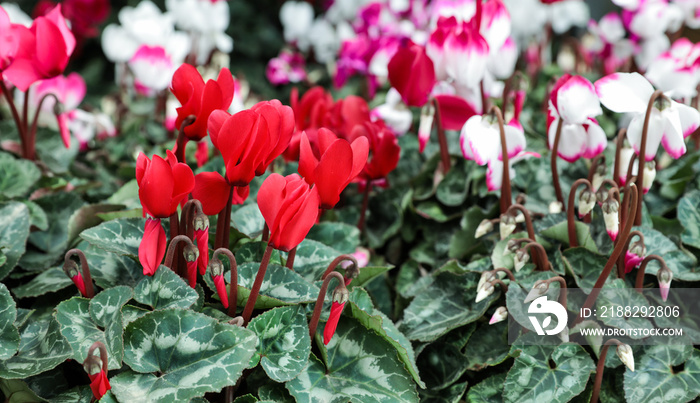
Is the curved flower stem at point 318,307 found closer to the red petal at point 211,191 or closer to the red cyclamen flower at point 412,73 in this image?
the red petal at point 211,191

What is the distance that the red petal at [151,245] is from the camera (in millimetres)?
1009

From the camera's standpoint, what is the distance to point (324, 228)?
1477mm

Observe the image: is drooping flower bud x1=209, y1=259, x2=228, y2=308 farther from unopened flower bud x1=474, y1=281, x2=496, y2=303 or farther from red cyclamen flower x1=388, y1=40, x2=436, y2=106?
red cyclamen flower x1=388, y1=40, x2=436, y2=106

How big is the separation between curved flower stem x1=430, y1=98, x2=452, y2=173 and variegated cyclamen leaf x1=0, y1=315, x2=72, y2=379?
0.95 meters

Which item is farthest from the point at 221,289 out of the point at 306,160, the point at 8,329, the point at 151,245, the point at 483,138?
the point at 483,138

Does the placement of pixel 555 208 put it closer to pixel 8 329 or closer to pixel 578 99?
pixel 578 99

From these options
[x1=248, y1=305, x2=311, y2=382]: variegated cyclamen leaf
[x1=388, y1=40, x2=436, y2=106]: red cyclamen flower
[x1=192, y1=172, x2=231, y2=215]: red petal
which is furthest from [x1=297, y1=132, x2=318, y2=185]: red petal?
[x1=388, y1=40, x2=436, y2=106]: red cyclamen flower

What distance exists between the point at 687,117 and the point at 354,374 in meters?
0.76

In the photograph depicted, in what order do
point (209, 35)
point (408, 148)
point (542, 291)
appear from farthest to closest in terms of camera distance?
point (209, 35), point (408, 148), point (542, 291)

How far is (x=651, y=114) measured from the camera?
1124 mm

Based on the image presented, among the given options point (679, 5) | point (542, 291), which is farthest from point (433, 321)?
point (679, 5)

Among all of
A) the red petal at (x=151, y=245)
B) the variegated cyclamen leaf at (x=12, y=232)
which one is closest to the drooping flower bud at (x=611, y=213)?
the red petal at (x=151, y=245)

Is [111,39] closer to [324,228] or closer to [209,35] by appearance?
[209,35]

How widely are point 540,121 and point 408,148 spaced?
454 mm
